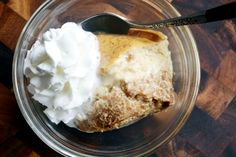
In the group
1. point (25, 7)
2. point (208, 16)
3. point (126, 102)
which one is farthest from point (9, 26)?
point (208, 16)

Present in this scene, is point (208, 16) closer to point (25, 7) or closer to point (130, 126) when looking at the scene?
point (130, 126)

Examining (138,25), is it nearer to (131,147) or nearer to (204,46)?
(204,46)

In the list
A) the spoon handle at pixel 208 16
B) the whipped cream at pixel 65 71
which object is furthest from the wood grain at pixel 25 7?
the spoon handle at pixel 208 16

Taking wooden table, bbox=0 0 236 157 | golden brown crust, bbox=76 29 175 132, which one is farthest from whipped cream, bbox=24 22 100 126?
wooden table, bbox=0 0 236 157

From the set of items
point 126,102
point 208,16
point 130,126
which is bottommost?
point 130,126

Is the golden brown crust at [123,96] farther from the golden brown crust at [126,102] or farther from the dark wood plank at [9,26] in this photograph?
the dark wood plank at [9,26]

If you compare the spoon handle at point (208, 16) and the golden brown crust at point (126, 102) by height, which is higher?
the spoon handle at point (208, 16)

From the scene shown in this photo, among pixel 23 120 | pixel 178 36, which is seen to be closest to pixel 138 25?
pixel 178 36
